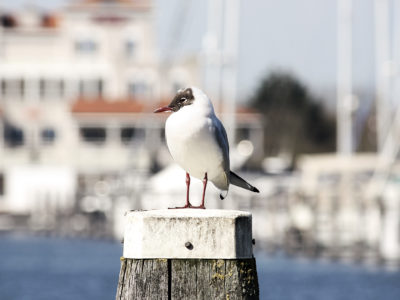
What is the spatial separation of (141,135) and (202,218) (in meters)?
65.5

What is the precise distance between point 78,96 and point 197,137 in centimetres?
7435

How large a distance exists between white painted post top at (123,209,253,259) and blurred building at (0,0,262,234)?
63.6 m

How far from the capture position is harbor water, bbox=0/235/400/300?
33.0 m

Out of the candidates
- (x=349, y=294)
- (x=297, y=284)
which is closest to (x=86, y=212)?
(x=297, y=284)

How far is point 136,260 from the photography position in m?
4.23

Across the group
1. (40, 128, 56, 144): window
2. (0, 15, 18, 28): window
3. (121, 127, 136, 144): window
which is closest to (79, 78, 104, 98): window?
(40, 128, 56, 144): window

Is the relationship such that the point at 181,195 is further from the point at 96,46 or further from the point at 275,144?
the point at 275,144

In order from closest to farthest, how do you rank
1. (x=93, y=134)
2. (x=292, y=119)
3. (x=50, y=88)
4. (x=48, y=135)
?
(x=93, y=134)
(x=48, y=135)
(x=50, y=88)
(x=292, y=119)

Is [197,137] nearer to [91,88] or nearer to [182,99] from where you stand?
[182,99]

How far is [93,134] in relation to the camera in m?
76.0

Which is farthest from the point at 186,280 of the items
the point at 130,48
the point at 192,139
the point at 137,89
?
the point at 130,48

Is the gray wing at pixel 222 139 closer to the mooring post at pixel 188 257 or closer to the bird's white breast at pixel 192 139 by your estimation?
the bird's white breast at pixel 192 139

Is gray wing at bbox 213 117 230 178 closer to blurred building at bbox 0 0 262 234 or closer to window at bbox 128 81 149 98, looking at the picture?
blurred building at bbox 0 0 262 234

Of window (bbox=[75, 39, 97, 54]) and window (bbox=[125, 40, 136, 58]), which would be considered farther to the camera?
window (bbox=[125, 40, 136, 58])
